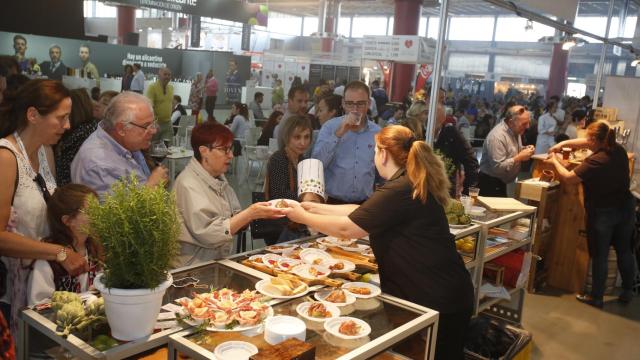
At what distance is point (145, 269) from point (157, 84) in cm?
731

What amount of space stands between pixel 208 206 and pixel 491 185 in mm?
3919

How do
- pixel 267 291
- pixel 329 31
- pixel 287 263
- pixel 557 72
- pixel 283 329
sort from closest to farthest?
pixel 283 329, pixel 267 291, pixel 287 263, pixel 329 31, pixel 557 72

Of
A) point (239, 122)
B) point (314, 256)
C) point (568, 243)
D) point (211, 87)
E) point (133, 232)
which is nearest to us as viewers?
point (133, 232)

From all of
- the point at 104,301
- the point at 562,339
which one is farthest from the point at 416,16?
the point at 104,301

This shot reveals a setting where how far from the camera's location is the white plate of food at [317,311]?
6.76ft

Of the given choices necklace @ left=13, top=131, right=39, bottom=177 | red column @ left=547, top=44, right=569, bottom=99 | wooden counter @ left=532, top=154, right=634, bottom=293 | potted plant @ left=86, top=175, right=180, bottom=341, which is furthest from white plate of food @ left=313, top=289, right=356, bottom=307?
red column @ left=547, top=44, right=569, bottom=99

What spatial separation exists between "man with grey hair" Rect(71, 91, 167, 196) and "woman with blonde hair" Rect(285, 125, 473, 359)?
3.34 ft

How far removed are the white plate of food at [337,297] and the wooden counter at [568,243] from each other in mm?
3992

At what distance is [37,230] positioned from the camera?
2389mm

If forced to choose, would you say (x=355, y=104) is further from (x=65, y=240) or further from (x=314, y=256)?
(x=65, y=240)

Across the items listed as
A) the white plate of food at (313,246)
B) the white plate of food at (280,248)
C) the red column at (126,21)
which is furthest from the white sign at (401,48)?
the red column at (126,21)

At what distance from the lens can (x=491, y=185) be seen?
225 inches

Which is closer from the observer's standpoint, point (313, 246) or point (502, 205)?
point (313, 246)

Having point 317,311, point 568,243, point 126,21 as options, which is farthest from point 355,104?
point 126,21
